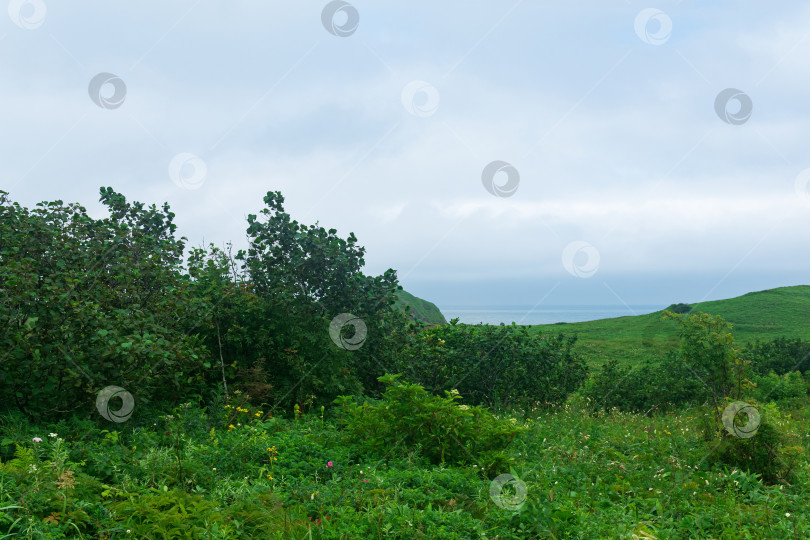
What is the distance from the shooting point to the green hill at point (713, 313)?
2815 centimetres

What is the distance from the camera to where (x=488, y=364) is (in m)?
11.4

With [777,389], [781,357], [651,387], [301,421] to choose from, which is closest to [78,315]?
[301,421]

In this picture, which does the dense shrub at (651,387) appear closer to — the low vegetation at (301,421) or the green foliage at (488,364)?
the low vegetation at (301,421)

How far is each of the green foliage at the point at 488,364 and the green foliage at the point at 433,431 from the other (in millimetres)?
4361

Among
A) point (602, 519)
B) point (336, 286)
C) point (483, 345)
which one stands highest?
point (336, 286)

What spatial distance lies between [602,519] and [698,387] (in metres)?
9.94

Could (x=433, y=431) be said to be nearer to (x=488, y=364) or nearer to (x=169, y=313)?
(x=169, y=313)

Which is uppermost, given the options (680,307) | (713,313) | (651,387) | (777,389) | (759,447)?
(680,307)

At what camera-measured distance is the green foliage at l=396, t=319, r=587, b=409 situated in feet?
36.8

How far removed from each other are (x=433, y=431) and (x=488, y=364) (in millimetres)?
5369

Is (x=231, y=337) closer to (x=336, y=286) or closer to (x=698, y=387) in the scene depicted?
(x=336, y=286)

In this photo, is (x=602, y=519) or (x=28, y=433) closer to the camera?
(x=602, y=519)

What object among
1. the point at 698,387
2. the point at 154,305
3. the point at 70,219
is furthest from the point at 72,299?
the point at 698,387

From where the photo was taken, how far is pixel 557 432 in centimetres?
823
